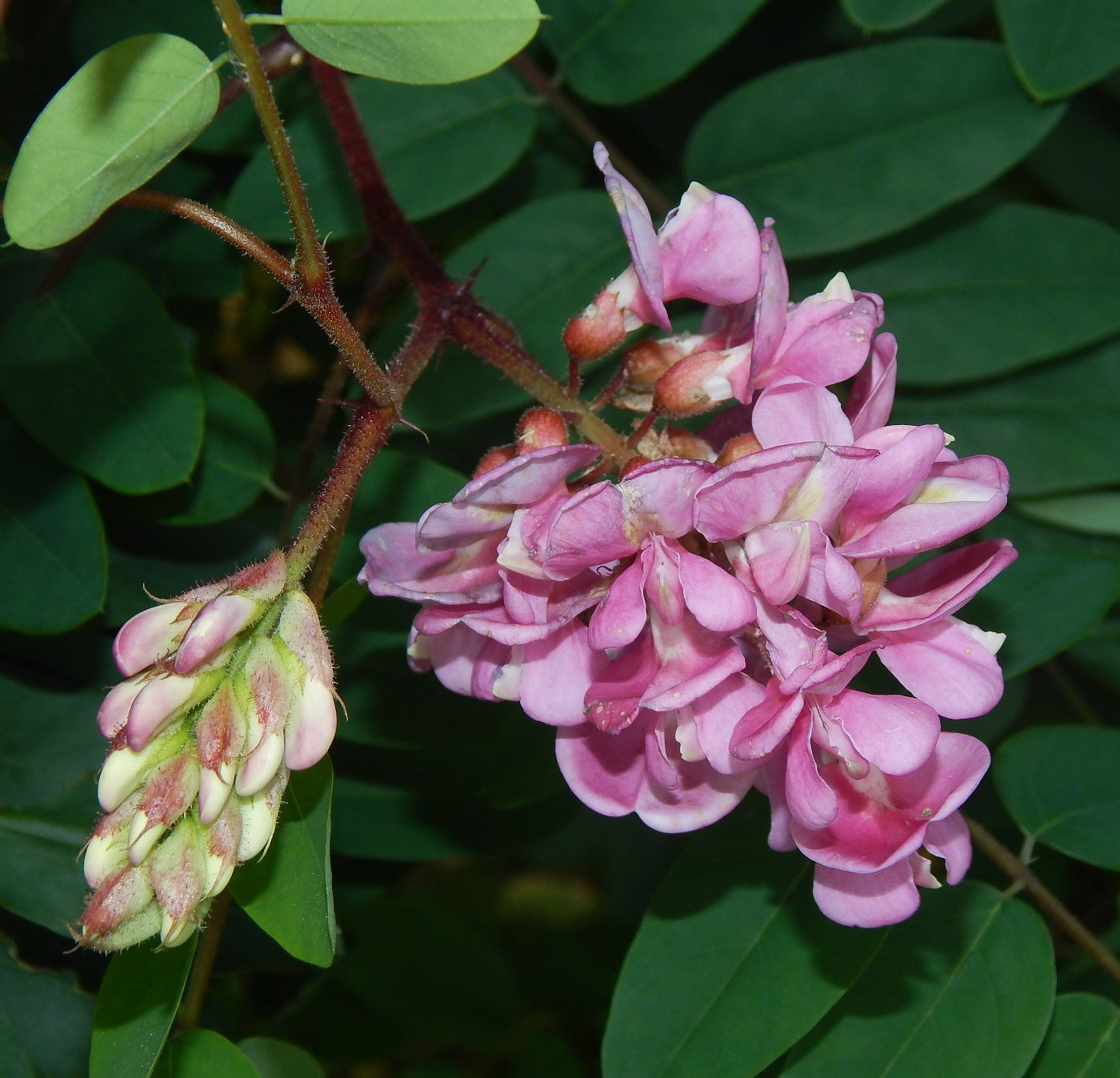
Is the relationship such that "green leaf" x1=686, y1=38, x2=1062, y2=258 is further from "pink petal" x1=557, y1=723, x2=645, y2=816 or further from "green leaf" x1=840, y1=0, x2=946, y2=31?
"pink petal" x1=557, y1=723, x2=645, y2=816

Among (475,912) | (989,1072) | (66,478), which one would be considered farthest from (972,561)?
(475,912)

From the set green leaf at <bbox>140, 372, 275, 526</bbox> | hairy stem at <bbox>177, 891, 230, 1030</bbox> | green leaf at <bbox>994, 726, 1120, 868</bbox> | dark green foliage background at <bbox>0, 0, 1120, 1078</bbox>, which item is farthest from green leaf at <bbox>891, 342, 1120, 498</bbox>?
hairy stem at <bbox>177, 891, 230, 1030</bbox>

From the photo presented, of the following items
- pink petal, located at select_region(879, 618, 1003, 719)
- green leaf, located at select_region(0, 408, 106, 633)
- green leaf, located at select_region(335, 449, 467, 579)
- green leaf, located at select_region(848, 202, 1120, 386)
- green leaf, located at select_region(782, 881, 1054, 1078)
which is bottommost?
green leaf, located at select_region(782, 881, 1054, 1078)

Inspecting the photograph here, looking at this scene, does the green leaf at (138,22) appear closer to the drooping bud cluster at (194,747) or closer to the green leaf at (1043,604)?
the drooping bud cluster at (194,747)

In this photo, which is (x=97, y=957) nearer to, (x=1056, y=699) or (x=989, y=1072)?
(x=989, y=1072)

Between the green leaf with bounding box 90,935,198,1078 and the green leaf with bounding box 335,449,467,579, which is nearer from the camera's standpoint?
the green leaf with bounding box 90,935,198,1078

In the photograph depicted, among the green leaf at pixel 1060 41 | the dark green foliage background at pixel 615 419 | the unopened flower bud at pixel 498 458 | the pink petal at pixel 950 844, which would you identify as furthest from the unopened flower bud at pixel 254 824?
the green leaf at pixel 1060 41
